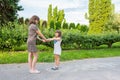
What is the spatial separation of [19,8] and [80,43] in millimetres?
4676

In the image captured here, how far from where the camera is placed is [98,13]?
4209 cm

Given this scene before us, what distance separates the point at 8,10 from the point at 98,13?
20.9 metres

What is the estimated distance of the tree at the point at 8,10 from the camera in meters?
22.2

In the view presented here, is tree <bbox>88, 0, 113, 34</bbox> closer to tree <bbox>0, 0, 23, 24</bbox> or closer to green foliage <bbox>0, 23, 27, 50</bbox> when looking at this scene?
tree <bbox>0, 0, 23, 24</bbox>

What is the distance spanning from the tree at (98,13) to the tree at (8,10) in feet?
63.9

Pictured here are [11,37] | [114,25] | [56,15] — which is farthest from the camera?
[56,15]

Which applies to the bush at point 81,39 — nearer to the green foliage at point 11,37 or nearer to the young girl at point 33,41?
the green foliage at point 11,37

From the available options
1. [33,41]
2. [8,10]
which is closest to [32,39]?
[33,41]

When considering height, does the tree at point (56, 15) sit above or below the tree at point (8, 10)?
above

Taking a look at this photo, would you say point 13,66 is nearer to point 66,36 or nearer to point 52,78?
point 52,78

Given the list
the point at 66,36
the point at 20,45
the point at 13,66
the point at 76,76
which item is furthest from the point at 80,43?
the point at 76,76

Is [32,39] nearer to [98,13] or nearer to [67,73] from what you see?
[67,73]

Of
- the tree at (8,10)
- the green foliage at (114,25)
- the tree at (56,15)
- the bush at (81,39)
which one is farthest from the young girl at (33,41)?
the tree at (56,15)

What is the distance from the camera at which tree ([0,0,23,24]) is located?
875 inches
